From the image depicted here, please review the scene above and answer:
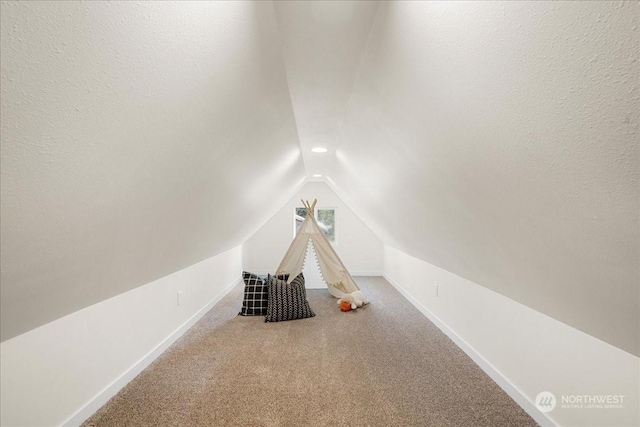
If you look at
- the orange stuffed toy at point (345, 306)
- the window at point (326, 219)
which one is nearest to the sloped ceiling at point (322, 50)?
the orange stuffed toy at point (345, 306)

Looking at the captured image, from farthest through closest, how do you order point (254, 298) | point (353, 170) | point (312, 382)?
1. point (254, 298)
2. point (353, 170)
3. point (312, 382)

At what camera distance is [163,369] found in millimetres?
2572

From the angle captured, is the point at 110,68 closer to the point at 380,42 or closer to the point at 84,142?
the point at 84,142

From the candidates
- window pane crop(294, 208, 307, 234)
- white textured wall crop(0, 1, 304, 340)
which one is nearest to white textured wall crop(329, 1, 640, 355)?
white textured wall crop(0, 1, 304, 340)

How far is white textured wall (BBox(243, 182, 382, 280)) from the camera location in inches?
267

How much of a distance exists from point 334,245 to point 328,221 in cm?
52

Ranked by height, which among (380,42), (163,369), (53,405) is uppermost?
(380,42)

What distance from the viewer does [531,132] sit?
0.87 m

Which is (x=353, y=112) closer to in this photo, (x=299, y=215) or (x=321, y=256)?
(x=321, y=256)

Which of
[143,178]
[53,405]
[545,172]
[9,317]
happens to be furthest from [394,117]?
[53,405]

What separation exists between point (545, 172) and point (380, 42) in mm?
775

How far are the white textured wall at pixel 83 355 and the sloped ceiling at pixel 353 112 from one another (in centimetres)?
17

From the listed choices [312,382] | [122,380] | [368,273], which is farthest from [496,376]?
[368,273]

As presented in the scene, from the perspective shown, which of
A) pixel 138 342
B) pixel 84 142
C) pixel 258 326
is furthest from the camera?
pixel 258 326
